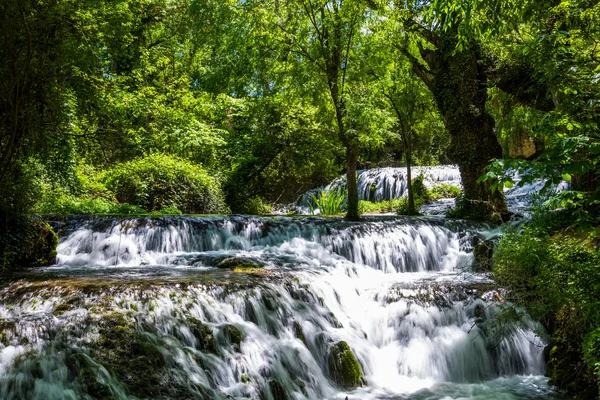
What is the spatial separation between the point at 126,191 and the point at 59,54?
9458 millimetres

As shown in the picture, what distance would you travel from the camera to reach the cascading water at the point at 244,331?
443 cm

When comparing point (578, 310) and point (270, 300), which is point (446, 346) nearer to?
point (578, 310)

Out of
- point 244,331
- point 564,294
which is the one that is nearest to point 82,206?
point 244,331

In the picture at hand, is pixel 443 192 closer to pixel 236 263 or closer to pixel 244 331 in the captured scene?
pixel 236 263

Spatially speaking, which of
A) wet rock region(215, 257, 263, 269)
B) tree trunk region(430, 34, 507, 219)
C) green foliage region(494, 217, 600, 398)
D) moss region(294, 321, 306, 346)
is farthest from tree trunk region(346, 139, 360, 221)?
moss region(294, 321, 306, 346)

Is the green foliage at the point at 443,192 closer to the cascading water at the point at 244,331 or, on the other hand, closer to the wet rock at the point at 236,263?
the cascading water at the point at 244,331

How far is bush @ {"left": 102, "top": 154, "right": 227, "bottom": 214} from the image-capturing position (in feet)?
50.2

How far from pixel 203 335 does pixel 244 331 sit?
0.55 metres

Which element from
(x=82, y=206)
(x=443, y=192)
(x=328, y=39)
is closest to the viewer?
(x=328, y=39)

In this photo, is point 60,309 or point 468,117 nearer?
point 60,309

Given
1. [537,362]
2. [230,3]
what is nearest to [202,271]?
[537,362]

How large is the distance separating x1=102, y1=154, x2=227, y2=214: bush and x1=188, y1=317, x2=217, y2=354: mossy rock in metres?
10.4

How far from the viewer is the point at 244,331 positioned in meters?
5.63

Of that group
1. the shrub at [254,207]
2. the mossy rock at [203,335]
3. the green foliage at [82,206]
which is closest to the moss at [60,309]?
the mossy rock at [203,335]
